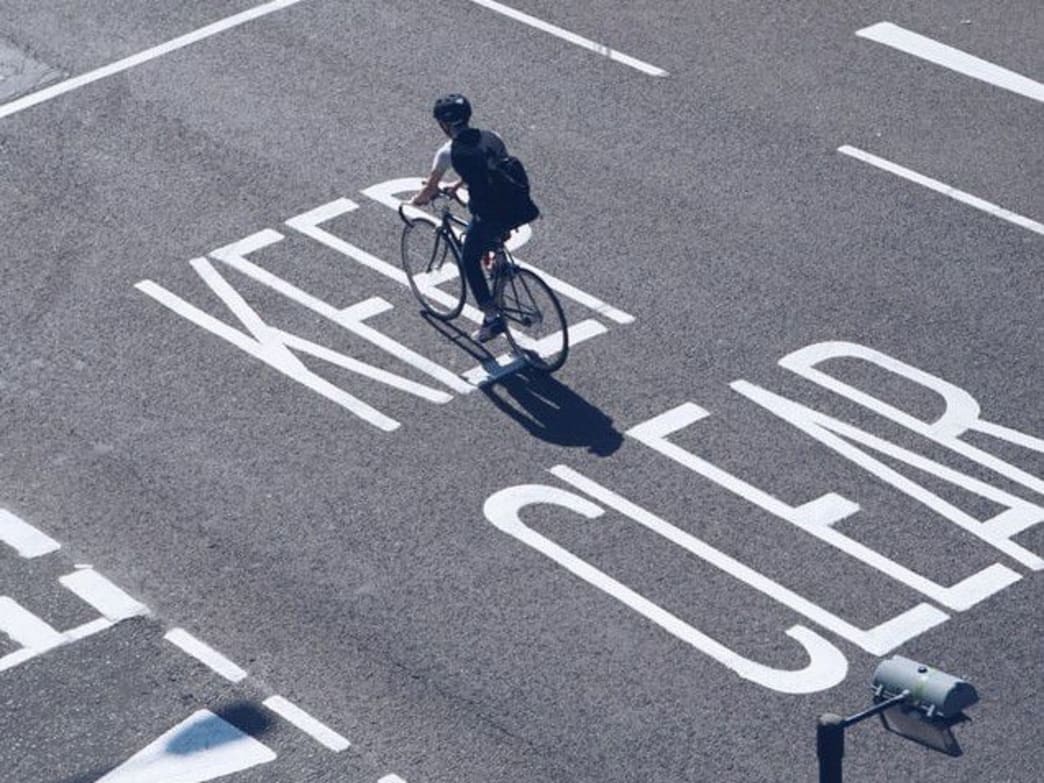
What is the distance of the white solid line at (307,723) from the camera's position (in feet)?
40.2

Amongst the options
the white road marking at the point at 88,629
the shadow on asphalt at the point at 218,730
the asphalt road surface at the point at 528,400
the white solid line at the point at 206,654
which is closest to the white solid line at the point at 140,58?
the asphalt road surface at the point at 528,400

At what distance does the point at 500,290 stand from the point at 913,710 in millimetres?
7252

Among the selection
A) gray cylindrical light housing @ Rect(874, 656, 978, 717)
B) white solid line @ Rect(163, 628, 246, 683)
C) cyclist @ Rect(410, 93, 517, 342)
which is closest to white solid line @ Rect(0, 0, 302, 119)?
cyclist @ Rect(410, 93, 517, 342)

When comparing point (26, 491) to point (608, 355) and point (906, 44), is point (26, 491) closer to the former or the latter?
point (608, 355)

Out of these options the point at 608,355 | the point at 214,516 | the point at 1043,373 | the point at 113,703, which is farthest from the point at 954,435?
the point at 113,703

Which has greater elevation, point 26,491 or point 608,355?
point 608,355

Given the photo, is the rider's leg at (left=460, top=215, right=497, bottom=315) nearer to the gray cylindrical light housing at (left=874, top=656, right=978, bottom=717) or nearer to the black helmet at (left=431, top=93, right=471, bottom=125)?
the black helmet at (left=431, top=93, right=471, bottom=125)

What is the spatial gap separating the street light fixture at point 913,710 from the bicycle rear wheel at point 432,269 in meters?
7.56

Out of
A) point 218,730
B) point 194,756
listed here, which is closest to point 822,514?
point 218,730

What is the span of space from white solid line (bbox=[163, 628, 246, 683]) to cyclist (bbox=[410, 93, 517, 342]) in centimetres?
378

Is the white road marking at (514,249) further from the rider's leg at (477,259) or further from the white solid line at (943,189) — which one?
the white solid line at (943,189)

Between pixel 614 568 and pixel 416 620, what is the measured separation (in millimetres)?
1315

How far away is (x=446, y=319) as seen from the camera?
16.2 metres

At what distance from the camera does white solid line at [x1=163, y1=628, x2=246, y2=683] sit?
42.1 ft
